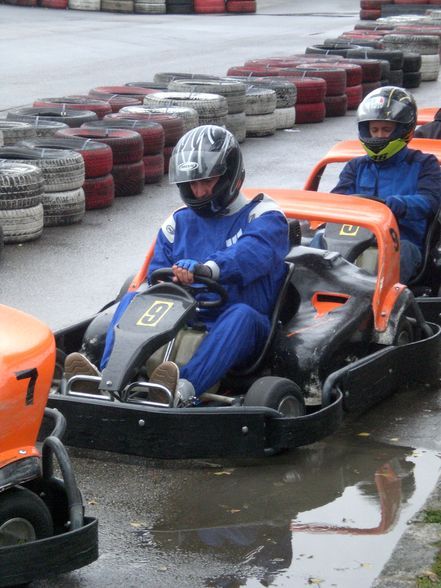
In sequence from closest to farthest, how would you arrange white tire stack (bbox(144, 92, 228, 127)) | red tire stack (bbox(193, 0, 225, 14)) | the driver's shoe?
the driver's shoe, white tire stack (bbox(144, 92, 228, 127)), red tire stack (bbox(193, 0, 225, 14))

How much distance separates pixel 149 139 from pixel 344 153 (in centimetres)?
396

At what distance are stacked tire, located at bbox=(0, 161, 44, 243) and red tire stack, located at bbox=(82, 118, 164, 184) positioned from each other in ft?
6.96

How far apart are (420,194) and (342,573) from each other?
3.46 metres

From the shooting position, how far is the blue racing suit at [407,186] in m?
7.20

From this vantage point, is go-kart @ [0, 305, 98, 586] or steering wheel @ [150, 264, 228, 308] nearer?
go-kart @ [0, 305, 98, 586]

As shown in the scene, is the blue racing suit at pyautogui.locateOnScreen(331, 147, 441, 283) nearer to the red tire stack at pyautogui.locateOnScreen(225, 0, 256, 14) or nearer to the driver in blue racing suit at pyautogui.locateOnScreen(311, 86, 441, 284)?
the driver in blue racing suit at pyautogui.locateOnScreen(311, 86, 441, 284)

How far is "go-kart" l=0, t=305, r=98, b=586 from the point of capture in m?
3.81

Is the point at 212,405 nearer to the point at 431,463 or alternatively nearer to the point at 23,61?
the point at 431,463

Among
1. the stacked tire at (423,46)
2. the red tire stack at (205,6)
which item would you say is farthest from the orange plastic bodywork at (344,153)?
the red tire stack at (205,6)

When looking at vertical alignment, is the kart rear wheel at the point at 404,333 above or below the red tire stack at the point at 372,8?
above

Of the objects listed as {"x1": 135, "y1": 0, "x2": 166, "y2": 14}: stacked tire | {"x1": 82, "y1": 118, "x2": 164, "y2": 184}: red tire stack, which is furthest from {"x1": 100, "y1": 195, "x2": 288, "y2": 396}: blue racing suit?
{"x1": 135, "y1": 0, "x2": 166, "y2": 14}: stacked tire

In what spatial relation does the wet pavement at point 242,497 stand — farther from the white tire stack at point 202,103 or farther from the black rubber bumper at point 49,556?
the white tire stack at point 202,103

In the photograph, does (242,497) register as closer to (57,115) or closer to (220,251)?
(220,251)

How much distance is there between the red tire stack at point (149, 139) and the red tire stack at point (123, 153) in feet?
0.84
